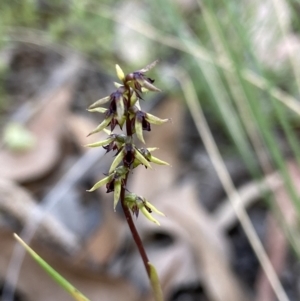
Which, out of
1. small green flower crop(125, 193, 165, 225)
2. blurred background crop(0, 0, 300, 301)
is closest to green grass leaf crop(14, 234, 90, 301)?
small green flower crop(125, 193, 165, 225)

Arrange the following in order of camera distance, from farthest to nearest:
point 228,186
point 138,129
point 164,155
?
1. point 164,155
2. point 228,186
3. point 138,129

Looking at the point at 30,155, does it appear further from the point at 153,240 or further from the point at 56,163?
the point at 153,240

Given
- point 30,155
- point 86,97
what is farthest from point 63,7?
point 30,155

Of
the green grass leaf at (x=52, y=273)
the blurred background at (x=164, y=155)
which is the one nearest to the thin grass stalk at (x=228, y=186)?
the blurred background at (x=164, y=155)

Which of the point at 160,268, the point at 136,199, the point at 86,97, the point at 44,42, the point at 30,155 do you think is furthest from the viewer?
the point at 86,97

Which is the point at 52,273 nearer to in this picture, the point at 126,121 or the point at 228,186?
the point at 126,121

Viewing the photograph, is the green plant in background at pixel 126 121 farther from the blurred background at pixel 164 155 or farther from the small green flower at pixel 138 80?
the blurred background at pixel 164 155

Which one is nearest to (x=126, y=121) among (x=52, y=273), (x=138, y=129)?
(x=138, y=129)

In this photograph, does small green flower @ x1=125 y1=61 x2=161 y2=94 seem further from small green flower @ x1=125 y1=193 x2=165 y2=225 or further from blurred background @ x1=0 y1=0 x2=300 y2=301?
blurred background @ x1=0 y1=0 x2=300 y2=301
